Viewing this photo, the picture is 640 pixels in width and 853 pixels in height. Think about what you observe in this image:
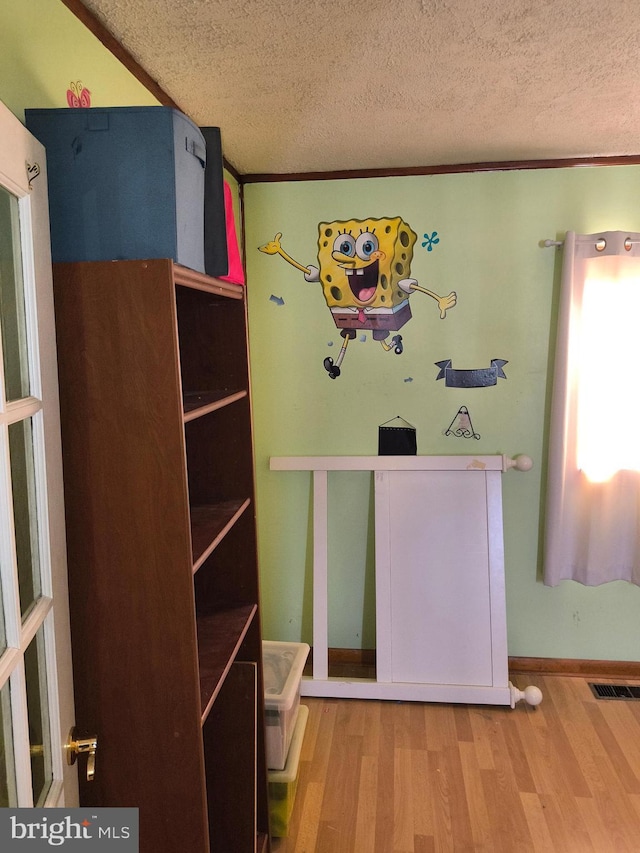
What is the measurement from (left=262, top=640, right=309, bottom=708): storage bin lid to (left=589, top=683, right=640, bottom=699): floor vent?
135cm

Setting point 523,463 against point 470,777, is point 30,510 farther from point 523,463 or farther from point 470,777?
point 523,463

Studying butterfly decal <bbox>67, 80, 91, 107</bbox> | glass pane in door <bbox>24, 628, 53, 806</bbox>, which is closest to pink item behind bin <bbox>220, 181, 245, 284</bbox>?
butterfly decal <bbox>67, 80, 91, 107</bbox>

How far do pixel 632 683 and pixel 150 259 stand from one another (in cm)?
288

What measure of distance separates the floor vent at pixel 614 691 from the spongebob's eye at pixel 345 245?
2140 mm

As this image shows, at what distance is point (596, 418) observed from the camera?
115 inches

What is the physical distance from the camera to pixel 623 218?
2943 millimetres

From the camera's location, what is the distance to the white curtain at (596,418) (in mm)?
2881

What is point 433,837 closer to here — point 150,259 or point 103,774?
point 103,774

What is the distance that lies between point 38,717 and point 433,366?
2.28 metres

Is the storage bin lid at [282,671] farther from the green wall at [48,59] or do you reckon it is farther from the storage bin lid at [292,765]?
the green wall at [48,59]

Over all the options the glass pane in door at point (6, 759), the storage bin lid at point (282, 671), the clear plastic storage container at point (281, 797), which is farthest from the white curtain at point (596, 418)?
the glass pane in door at point (6, 759)

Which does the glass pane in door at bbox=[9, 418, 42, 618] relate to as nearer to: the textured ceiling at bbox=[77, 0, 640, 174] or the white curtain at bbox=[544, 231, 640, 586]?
the textured ceiling at bbox=[77, 0, 640, 174]

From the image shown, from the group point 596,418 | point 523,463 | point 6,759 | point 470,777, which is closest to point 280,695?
point 470,777

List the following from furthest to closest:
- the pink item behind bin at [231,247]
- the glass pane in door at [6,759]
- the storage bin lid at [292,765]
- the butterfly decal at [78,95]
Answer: the storage bin lid at [292,765]
the pink item behind bin at [231,247]
the butterfly decal at [78,95]
the glass pane in door at [6,759]
